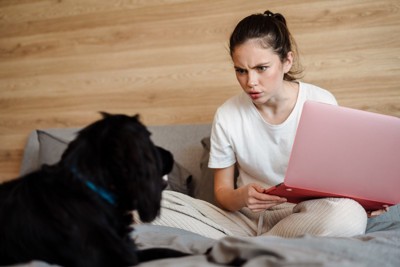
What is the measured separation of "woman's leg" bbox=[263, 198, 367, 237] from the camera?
3.94ft

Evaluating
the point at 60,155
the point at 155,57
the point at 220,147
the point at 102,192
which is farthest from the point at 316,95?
the point at 60,155

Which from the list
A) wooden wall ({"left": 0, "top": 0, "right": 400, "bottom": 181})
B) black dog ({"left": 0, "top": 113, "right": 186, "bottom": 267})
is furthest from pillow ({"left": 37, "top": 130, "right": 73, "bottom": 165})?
black dog ({"left": 0, "top": 113, "right": 186, "bottom": 267})

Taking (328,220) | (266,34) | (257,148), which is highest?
(266,34)

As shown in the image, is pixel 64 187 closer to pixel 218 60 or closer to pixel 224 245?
pixel 224 245

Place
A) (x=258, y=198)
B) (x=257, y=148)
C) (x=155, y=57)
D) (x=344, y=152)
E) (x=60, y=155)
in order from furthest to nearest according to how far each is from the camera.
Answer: (x=155, y=57) → (x=60, y=155) → (x=257, y=148) → (x=258, y=198) → (x=344, y=152)

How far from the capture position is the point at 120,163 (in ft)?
2.87

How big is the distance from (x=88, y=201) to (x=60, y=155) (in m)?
1.20

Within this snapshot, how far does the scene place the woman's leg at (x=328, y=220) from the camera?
3.94 ft

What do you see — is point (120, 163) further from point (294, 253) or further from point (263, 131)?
point (263, 131)

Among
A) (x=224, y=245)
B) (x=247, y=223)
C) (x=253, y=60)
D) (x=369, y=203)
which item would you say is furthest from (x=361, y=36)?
(x=224, y=245)

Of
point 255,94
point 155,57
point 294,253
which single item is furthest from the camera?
point 155,57

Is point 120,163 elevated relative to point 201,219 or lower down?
elevated

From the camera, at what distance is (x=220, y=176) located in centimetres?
159

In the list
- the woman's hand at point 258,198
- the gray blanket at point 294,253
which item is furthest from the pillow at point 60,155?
the gray blanket at point 294,253
